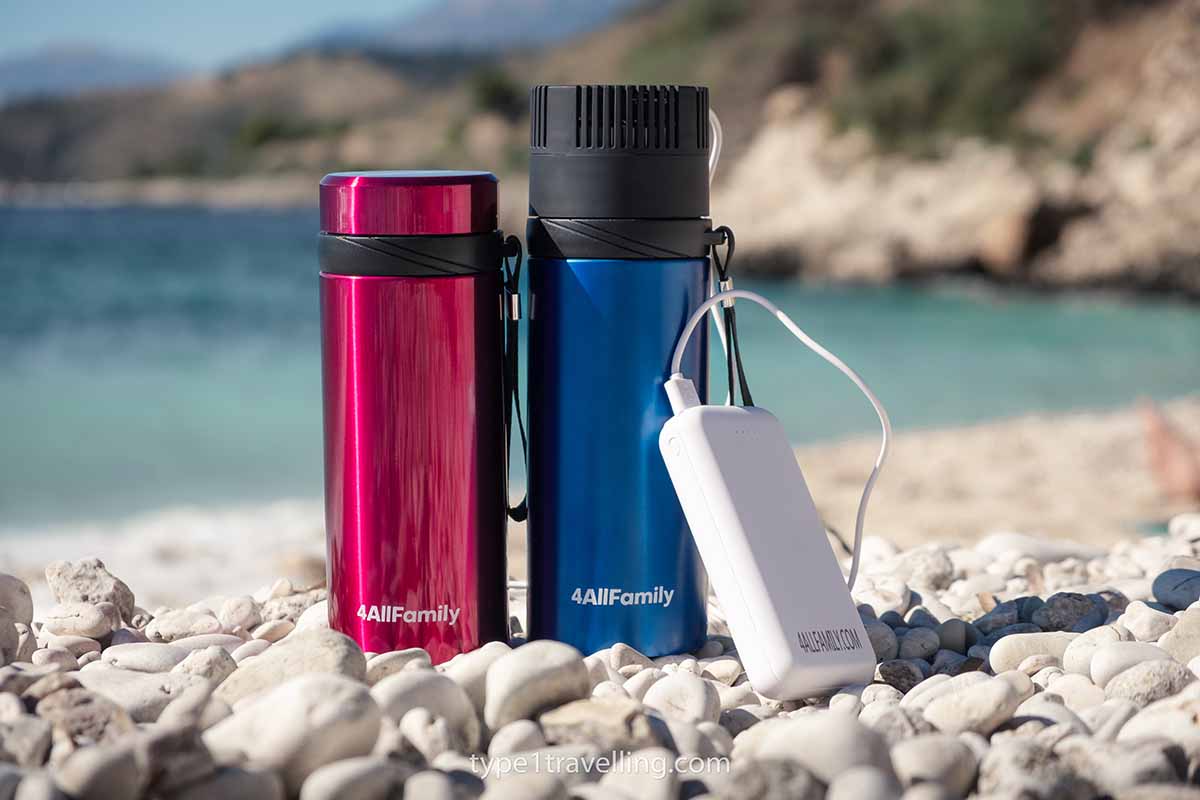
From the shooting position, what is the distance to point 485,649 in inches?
84.8

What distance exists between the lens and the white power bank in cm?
219

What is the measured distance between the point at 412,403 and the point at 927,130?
25576 mm

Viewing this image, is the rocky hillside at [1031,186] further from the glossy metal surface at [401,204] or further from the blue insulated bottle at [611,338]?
the glossy metal surface at [401,204]

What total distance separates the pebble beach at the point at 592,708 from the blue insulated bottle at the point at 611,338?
14 centimetres

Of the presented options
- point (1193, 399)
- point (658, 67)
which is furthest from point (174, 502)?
point (658, 67)

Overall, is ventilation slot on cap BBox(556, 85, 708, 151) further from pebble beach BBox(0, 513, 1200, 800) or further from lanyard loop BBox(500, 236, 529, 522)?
pebble beach BBox(0, 513, 1200, 800)

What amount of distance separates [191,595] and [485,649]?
10.5 ft

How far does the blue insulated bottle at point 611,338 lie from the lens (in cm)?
236

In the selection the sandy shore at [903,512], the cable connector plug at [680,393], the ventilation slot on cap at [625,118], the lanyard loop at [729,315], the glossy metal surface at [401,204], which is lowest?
the sandy shore at [903,512]

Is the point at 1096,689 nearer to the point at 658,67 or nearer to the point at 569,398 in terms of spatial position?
the point at 569,398
